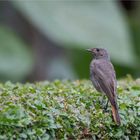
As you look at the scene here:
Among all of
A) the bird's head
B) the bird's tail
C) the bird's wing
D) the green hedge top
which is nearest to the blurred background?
the bird's head

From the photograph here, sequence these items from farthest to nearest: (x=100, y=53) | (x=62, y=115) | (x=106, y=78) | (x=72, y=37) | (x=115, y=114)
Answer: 1. (x=72, y=37)
2. (x=100, y=53)
3. (x=106, y=78)
4. (x=115, y=114)
5. (x=62, y=115)

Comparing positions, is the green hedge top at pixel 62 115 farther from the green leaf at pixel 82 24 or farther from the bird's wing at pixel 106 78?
the green leaf at pixel 82 24

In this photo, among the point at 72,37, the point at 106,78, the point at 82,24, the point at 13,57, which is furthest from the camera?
the point at 13,57

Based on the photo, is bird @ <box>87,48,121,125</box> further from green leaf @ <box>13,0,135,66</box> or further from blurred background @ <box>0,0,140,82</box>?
green leaf @ <box>13,0,135,66</box>

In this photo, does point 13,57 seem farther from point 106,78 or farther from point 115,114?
point 115,114

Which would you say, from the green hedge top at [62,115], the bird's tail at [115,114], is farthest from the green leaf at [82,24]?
the bird's tail at [115,114]

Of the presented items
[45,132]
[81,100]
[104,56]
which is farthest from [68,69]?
[45,132]

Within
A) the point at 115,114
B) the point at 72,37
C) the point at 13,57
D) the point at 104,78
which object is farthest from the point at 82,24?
the point at 115,114
